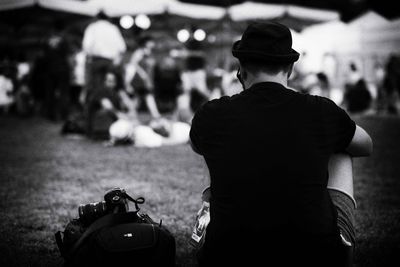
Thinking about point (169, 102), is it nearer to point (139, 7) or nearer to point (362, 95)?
point (139, 7)

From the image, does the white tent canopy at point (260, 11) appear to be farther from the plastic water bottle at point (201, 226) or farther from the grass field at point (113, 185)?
the plastic water bottle at point (201, 226)

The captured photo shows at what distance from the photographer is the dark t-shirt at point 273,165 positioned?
1729 millimetres

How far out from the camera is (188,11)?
38.7 ft

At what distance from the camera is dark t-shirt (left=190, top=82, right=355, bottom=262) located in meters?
1.73

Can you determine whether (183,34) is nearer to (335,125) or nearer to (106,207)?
(106,207)

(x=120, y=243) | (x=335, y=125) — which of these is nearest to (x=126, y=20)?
(x=120, y=243)

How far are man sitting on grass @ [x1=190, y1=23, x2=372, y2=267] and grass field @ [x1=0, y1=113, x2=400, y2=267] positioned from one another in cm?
102

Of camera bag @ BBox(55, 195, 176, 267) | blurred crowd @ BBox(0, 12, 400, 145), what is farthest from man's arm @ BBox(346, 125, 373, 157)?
blurred crowd @ BBox(0, 12, 400, 145)

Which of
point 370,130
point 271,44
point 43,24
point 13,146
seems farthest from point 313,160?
point 43,24

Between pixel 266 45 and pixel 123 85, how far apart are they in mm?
Result: 10023

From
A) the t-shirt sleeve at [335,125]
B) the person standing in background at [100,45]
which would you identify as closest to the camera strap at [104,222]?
the t-shirt sleeve at [335,125]

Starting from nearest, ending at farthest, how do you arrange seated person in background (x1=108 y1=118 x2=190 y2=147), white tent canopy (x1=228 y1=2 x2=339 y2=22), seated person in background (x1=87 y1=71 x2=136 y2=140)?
1. seated person in background (x1=108 y1=118 x2=190 y2=147)
2. seated person in background (x1=87 y1=71 x2=136 y2=140)
3. white tent canopy (x1=228 y1=2 x2=339 y2=22)

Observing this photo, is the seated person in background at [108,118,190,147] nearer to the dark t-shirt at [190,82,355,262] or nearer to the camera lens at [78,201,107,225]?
the camera lens at [78,201,107,225]

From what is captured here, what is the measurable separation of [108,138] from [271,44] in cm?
669
